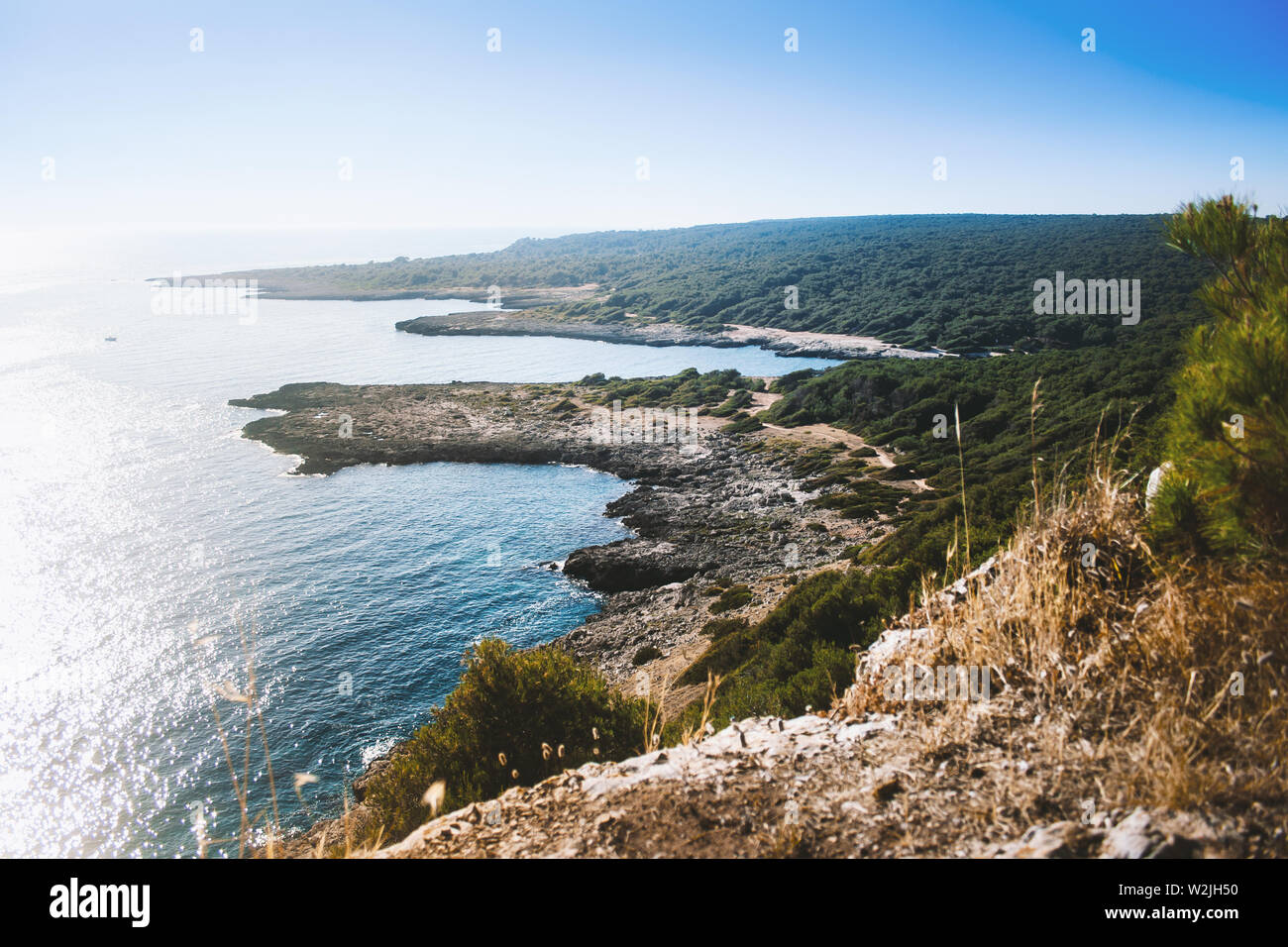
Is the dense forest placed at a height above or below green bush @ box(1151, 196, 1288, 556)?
above

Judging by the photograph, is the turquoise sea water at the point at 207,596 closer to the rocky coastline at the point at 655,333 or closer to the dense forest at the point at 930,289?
the rocky coastline at the point at 655,333

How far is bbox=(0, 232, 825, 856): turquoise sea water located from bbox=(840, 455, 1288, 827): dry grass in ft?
15.0

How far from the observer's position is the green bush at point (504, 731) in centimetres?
1170

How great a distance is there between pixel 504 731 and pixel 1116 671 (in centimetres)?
1109

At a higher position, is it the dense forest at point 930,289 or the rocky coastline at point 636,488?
the dense forest at point 930,289

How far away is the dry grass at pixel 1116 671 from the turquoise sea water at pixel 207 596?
4.58 meters

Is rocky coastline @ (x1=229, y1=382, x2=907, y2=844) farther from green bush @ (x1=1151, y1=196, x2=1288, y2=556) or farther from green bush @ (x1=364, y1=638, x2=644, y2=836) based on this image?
green bush @ (x1=1151, y1=196, x2=1288, y2=556)

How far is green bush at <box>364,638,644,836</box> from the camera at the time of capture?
460 inches

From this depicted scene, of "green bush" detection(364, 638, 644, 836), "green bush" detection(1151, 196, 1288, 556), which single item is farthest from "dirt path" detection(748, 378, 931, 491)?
"green bush" detection(1151, 196, 1288, 556)

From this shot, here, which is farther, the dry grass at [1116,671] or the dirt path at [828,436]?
the dirt path at [828,436]

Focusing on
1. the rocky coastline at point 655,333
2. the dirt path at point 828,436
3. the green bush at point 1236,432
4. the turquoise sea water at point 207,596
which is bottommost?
the turquoise sea water at point 207,596

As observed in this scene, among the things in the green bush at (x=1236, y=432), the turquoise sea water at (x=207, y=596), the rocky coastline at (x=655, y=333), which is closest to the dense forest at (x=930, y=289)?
the rocky coastline at (x=655, y=333)

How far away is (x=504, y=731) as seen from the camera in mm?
13016
